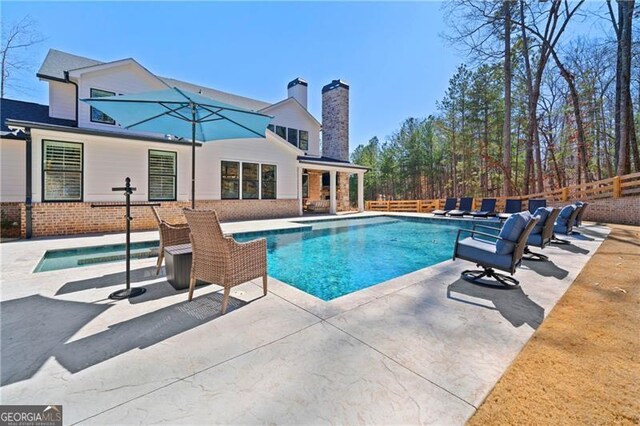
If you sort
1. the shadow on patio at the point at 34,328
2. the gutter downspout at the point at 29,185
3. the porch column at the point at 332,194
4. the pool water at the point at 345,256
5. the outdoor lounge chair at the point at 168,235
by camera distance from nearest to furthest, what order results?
the shadow on patio at the point at 34,328 < the outdoor lounge chair at the point at 168,235 < the pool water at the point at 345,256 < the gutter downspout at the point at 29,185 < the porch column at the point at 332,194

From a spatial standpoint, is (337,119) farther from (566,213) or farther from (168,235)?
(168,235)

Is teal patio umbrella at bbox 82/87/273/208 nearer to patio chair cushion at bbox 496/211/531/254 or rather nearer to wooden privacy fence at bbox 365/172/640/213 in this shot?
patio chair cushion at bbox 496/211/531/254

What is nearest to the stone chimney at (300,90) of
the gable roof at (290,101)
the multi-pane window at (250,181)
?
the gable roof at (290,101)

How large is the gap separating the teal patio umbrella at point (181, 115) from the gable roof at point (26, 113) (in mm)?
6816

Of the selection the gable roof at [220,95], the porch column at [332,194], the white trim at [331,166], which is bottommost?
the porch column at [332,194]

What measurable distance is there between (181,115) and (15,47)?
17047mm

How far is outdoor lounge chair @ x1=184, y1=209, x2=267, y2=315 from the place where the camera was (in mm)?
2736

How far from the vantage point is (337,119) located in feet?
59.3

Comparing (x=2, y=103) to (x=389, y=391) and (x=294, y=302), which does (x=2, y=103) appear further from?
(x=389, y=391)

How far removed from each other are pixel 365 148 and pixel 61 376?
3926cm

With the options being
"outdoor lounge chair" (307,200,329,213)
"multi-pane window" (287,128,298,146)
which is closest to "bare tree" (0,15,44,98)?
"multi-pane window" (287,128,298,146)

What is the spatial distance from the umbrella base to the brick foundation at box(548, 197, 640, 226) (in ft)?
52.7

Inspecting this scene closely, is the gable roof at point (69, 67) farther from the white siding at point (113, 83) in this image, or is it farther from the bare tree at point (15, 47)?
the bare tree at point (15, 47)

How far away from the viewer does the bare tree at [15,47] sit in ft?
44.3
